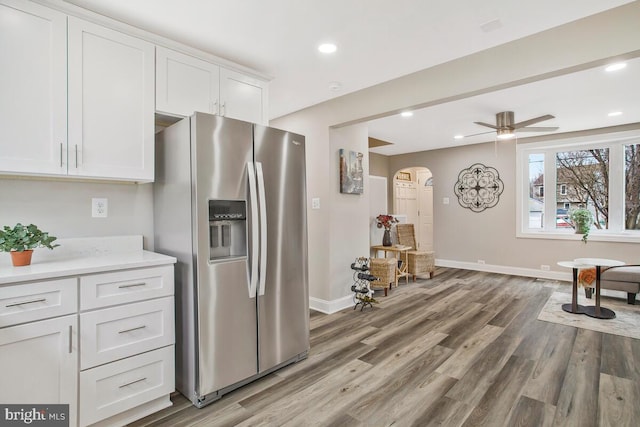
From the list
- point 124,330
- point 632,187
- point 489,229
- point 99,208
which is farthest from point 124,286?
point 632,187

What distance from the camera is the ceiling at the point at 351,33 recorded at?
1949 millimetres

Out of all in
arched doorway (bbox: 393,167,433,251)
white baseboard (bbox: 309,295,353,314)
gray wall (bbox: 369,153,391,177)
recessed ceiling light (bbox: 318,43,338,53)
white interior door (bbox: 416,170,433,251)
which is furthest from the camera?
white interior door (bbox: 416,170,433,251)

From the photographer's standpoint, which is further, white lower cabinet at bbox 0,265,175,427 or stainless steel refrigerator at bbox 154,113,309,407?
stainless steel refrigerator at bbox 154,113,309,407

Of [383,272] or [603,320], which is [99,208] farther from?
[603,320]

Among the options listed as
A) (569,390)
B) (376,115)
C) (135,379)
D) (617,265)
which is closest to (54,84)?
(135,379)

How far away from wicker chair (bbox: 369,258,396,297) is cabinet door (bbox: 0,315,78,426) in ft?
11.5

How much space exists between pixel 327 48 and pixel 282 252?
1.59m

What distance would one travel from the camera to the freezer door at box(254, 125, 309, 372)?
7.40 feet

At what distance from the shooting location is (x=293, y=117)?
13.8 feet

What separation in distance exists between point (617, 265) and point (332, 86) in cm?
370

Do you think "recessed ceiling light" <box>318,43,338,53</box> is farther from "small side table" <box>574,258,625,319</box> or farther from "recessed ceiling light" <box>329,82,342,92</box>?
"small side table" <box>574,258,625,319</box>

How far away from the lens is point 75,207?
6.94 feet

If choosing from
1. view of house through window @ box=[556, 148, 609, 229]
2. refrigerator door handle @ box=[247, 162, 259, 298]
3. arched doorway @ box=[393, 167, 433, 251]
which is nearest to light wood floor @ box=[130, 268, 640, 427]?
refrigerator door handle @ box=[247, 162, 259, 298]

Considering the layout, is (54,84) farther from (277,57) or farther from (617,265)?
(617,265)
